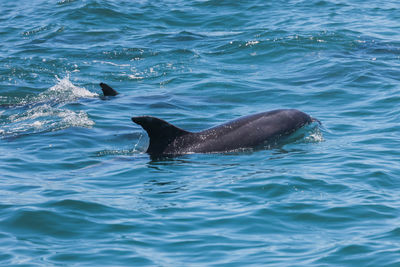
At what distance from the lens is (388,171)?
1130 centimetres

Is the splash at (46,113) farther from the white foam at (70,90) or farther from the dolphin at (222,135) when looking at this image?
the dolphin at (222,135)

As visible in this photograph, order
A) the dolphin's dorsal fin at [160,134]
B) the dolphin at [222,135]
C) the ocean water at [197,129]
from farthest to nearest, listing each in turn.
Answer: the dolphin at [222,135] → the dolphin's dorsal fin at [160,134] → the ocean water at [197,129]

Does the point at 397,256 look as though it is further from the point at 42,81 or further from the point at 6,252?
the point at 42,81

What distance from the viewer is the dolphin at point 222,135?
12.7 metres

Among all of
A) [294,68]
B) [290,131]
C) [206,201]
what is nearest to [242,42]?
[294,68]

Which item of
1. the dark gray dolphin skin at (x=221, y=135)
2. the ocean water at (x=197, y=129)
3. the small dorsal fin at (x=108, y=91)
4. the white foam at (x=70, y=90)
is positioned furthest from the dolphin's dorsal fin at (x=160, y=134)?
the white foam at (x=70, y=90)

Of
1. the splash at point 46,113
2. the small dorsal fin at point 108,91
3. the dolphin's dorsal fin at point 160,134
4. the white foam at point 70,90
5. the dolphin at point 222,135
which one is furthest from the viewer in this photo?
the white foam at point 70,90

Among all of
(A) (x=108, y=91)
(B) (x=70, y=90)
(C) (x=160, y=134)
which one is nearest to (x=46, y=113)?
(A) (x=108, y=91)

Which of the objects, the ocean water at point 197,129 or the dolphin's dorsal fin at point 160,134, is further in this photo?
the dolphin's dorsal fin at point 160,134

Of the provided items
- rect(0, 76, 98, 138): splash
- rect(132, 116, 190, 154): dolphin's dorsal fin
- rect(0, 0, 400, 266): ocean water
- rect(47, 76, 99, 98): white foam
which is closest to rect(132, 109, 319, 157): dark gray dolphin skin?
rect(132, 116, 190, 154): dolphin's dorsal fin

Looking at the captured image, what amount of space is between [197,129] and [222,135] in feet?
5.99

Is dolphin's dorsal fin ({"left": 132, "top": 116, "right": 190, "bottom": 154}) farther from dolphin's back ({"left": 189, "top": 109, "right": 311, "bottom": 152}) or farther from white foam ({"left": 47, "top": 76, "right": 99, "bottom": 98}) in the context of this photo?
white foam ({"left": 47, "top": 76, "right": 99, "bottom": 98})

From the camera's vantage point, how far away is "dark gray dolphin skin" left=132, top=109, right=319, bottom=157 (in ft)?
41.8

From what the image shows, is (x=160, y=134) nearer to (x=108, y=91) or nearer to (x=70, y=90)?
(x=108, y=91)
